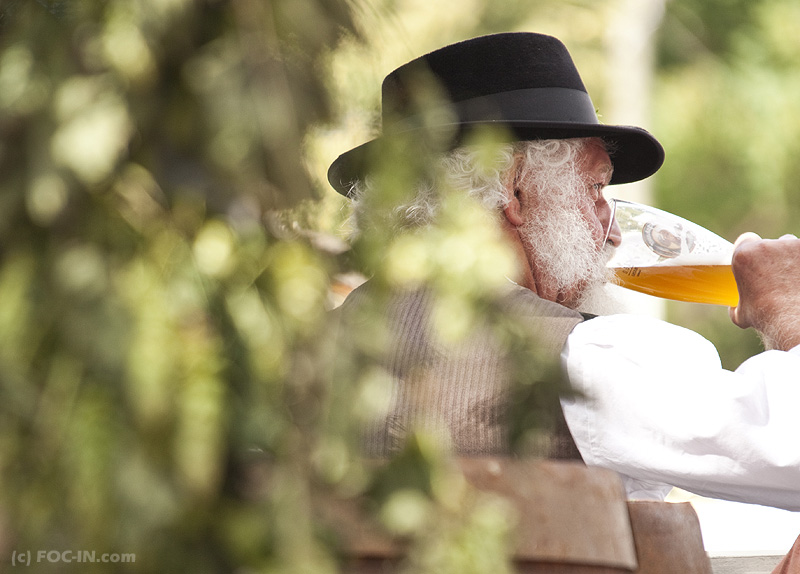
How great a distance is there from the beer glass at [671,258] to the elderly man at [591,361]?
0.10 meters

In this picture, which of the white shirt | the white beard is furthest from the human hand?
the white beard

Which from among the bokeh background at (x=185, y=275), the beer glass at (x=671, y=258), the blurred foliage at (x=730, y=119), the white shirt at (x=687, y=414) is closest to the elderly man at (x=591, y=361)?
the white shirt at (x=687, y=414)

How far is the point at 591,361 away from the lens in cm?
165

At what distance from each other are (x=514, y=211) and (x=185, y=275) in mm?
1645

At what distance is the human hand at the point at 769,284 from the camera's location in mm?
1804

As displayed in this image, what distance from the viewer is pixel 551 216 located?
2178 millimetres

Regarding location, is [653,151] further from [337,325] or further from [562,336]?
[337,325]

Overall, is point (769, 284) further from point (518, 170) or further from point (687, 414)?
point (518, 170)

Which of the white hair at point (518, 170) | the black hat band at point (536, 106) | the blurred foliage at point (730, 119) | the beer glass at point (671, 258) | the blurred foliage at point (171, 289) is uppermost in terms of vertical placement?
the blurred foliage at point (171, 289)

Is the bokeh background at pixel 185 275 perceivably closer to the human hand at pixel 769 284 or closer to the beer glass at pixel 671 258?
the human hand at pixel 769 284

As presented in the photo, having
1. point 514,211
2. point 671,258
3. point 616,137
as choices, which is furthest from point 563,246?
point 616,137

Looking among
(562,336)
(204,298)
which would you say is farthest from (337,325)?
(562,336)

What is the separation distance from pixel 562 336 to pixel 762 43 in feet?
34.8

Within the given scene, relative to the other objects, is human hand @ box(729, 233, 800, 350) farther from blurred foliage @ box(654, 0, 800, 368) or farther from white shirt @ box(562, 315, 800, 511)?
blurred foliage @ box(654, 0, 800, 368)
